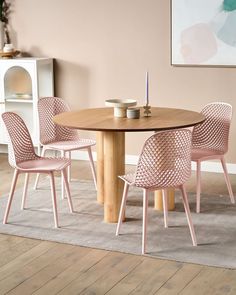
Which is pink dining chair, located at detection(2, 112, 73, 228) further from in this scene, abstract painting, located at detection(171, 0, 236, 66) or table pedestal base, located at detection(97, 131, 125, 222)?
abstract painting, located at detection(171, 0, 236, 66)

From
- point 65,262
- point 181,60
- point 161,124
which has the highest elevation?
point 181,60

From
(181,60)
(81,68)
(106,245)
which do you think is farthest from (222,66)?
(106,245)

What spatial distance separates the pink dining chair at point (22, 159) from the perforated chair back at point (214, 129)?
3.33ft

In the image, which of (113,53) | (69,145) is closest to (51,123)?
(69,145)

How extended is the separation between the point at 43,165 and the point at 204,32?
1984 millimetres

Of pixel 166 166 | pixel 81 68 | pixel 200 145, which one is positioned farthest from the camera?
pixel 81 68

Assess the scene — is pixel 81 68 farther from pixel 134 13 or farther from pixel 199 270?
pixel 199 270

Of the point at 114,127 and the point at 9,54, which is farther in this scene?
the point at 9,54

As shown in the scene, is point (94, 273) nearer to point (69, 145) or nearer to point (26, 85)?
point (69, 145)

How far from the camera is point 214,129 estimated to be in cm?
428

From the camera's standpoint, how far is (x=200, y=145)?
434cm

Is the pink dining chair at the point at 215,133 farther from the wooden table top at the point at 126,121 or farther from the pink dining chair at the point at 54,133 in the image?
the pink dining chair at the point at 54,133

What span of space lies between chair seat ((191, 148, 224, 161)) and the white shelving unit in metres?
1.90

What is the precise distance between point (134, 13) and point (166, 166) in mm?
2305
